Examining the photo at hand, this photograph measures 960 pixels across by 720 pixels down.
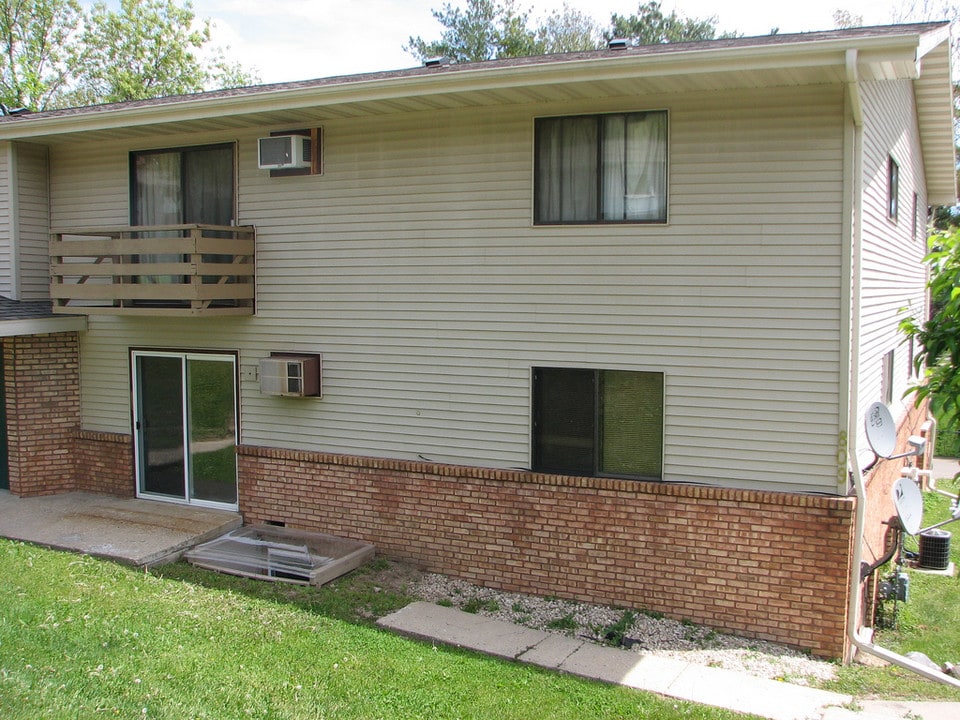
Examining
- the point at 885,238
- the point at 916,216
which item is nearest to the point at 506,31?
the point at 916,216

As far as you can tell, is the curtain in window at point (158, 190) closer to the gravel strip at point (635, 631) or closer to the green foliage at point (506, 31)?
the gravel strip at point (635, 631)

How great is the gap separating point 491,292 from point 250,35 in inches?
1586

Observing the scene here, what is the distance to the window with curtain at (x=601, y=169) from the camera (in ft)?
28.1

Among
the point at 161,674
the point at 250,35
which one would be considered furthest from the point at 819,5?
the point at 161,674

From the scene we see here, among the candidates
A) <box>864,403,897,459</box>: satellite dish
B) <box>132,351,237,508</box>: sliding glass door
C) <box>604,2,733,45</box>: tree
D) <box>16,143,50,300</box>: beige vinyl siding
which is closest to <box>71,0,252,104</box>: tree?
<box>604,2,733,45</box>: tree

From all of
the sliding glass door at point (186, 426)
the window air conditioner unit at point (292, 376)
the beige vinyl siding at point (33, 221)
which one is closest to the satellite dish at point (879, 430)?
the window air conditioner unit at point (292, 376)

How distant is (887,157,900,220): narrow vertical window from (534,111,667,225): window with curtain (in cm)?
374

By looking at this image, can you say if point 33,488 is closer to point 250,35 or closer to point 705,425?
point 705,425

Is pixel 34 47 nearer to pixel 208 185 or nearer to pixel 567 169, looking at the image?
pixel 208 185

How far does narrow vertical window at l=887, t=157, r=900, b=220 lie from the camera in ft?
34.9

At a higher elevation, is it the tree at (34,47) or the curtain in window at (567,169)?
the tree at (34,47)

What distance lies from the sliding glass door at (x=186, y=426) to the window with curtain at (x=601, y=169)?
14.8 feet

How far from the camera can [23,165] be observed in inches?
457

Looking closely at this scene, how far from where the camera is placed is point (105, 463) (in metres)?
11.6
